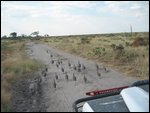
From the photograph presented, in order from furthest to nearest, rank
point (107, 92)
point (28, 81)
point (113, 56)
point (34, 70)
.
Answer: point (113, 56) < point (34, 70) < point (28, 81) < point (107, 92)

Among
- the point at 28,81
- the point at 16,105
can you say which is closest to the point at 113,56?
the point at 28,81

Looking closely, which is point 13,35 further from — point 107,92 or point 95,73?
point 107,92

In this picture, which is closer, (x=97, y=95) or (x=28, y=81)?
(x=97, y=95)

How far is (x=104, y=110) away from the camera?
3561 mm

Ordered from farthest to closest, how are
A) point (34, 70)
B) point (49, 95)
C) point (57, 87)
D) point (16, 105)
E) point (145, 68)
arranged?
point (34, 70) → point (145, 68) → point (57, 87) → point (49, 95) → point (16, 105)

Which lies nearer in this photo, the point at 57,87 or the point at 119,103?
the point at 119,103

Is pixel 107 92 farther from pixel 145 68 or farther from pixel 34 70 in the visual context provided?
pixel 34 70

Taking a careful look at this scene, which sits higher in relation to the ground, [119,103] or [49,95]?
[119,103]

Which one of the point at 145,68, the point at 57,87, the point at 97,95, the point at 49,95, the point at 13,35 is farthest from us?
the point at 13,35

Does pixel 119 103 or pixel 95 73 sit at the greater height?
pixel 119 103

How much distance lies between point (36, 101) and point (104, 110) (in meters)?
7.43

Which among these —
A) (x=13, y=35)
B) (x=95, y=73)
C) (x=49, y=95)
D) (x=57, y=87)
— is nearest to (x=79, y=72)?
(x=95, y=73)

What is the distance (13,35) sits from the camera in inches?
4973

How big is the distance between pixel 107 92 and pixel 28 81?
10403mm
